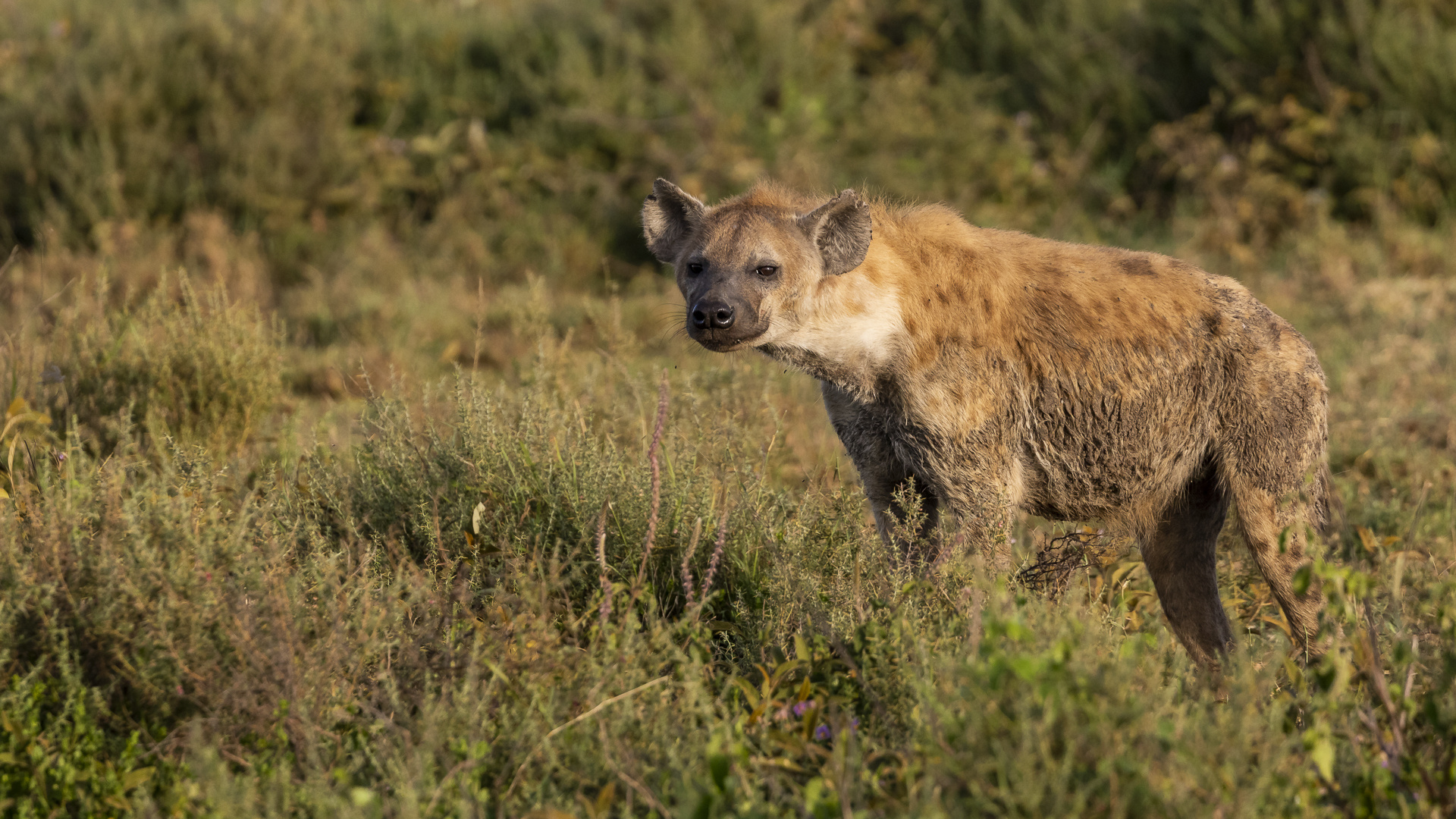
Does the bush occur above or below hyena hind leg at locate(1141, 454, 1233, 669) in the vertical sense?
below

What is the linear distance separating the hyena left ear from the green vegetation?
672 mm

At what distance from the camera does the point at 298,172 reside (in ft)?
29.4

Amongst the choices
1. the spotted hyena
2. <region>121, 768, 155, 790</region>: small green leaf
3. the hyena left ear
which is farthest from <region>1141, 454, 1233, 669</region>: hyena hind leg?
<region>121, 768, 155, 790</region>: small green leaf

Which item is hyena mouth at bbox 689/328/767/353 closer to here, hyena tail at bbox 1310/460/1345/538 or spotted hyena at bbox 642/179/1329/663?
spotted hyena at bbox 642/179/1329/663

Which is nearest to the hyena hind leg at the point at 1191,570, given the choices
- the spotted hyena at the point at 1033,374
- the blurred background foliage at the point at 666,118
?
the spotted hyena at the point at 1033,374

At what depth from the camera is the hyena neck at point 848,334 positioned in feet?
12.3

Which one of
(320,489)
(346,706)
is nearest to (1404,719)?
(346,706)

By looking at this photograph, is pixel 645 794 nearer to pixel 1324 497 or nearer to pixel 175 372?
pixel 1324 497

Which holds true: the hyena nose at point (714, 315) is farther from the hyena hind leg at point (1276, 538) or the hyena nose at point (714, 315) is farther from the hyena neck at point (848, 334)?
the hyena hind leg at point (1276, 538)

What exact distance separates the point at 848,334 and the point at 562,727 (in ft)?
5.18

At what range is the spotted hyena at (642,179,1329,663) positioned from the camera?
3742 millimetres

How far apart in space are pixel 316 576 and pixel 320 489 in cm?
72

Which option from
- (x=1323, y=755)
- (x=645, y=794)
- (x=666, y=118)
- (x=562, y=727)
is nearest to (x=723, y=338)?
(x=562, y=727)

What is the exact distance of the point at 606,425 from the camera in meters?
4.46
